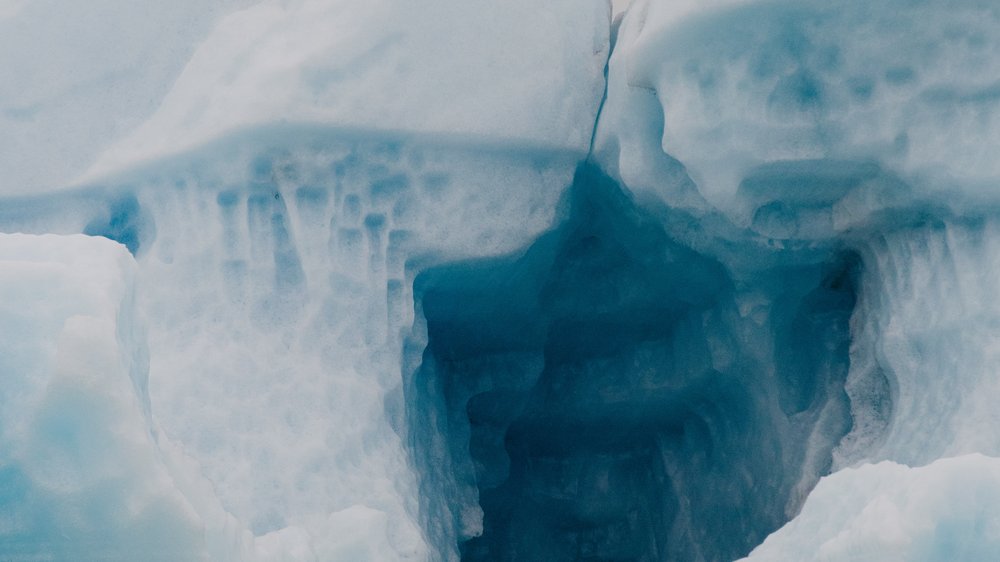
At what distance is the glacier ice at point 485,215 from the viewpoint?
1.39 meters

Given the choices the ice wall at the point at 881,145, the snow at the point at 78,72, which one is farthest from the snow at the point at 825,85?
the snow at the point at 78,72

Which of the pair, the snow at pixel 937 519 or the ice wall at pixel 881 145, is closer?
the snow at pixel 937 519

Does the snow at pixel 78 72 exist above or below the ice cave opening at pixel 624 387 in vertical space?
above

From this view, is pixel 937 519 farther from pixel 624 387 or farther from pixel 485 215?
pixel 624 387

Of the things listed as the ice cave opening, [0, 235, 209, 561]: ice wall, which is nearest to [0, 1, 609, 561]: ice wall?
the ice cave opening

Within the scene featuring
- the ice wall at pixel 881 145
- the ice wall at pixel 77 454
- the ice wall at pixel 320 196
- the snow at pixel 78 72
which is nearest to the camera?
the ice wall at pixel 77 454

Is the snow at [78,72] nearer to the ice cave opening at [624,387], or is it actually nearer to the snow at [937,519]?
the ice cave opening at [624,387]

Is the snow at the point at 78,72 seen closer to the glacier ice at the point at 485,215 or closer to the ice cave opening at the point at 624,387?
the glacier ice at the point at 485,215

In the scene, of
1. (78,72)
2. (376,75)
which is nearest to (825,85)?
(376,75)

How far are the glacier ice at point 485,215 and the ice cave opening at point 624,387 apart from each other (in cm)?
1

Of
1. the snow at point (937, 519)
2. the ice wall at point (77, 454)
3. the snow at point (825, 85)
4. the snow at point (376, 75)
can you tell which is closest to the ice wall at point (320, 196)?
the snow at point (376, 75)

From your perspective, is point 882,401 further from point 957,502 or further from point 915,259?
point 957,502

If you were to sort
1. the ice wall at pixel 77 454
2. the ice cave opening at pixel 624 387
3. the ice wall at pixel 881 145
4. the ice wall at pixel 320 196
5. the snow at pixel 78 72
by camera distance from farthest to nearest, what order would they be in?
the ice cave opening at pixel 624 387 → the snow at pixel 78 72 → the ice wall at pixel 320 196 → the ice wall at pixel 881 145 → the ice wall at pixel 77 454

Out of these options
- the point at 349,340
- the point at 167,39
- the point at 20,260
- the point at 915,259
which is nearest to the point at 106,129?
the point at 167,39
